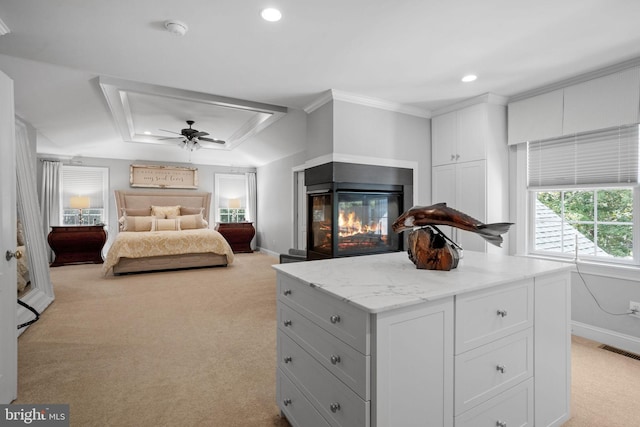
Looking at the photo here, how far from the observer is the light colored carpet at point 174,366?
1.82m

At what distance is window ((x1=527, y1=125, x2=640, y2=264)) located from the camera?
8.93 feet

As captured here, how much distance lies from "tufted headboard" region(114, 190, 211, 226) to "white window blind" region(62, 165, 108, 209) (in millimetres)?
376

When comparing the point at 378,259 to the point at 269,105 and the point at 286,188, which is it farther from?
the point at 286,188

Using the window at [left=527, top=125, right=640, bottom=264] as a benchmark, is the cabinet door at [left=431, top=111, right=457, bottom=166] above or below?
above

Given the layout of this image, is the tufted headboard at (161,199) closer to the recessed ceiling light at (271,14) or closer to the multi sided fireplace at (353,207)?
the multi sided fireplace at (353,207)

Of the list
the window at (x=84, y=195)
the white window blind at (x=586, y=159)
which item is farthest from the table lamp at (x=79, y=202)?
the white window blind at (x=586, y=159)

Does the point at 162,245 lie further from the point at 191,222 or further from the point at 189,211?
the point at 189,211

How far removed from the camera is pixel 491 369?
140 cm

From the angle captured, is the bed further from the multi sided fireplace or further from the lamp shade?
the multi sided fireplace

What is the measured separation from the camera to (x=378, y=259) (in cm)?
205

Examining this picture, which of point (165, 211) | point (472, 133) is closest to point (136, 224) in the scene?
point (165, 211)

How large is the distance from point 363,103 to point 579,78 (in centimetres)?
204

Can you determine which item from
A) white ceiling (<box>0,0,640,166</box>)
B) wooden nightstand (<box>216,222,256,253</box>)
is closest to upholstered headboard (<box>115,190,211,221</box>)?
wooden nightstand (<box>216,222,256,253</box>)

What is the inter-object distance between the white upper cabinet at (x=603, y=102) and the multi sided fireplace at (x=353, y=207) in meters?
1.66
